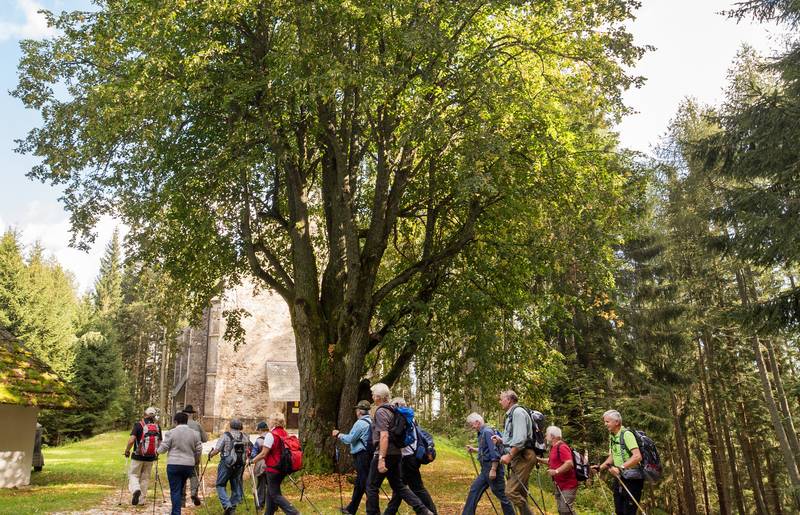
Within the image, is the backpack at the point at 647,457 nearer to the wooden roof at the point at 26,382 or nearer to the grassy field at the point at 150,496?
the grassy field at the point at 150,496

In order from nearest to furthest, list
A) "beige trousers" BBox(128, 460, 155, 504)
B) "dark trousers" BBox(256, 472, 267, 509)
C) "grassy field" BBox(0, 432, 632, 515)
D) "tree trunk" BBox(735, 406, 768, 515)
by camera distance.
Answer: "dark trousers" BBox(256, 472, 267, 509) < "grassy field" BBox(0, 432, 632, 515) < "beige trousers" BBox(128, 460, 155, 504) < "tree trunk" BBox(735, 406, 768, 515)

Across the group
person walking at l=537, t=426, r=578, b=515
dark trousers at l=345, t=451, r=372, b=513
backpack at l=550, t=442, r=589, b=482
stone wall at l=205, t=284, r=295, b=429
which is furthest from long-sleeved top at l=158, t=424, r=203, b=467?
stone wall at l=205, t=284, r=295, b=429

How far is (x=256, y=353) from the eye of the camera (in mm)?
35375

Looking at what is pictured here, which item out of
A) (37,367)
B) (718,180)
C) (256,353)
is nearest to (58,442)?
(256,353)

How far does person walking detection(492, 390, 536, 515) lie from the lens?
7.80 m

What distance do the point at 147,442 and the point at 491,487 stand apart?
705cm

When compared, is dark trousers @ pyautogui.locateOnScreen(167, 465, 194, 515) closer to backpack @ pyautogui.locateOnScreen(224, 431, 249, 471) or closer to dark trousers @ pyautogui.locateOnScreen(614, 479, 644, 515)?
backpack @ pyautogui.locateOnScreen(224, 431, 249, 471)

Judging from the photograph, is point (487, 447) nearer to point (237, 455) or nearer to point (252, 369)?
point (237, 455)

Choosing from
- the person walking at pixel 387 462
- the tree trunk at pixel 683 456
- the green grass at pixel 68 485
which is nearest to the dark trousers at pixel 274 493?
the person walking at pixel 387 462

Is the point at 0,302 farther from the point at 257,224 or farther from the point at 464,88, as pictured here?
the point at 464,88

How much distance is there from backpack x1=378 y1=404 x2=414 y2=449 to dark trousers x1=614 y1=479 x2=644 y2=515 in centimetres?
275

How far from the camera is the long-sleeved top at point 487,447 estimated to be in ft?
26.9

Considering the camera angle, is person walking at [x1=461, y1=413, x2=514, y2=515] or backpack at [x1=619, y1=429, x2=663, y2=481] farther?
person walking at [x1=461, y1=413, x2=514, y2=515]

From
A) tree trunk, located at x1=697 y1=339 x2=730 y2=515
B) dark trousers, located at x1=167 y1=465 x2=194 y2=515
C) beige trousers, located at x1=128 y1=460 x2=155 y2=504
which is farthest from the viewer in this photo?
tree trunk, located at x1=697 y1=339 x2=730 y2=515
